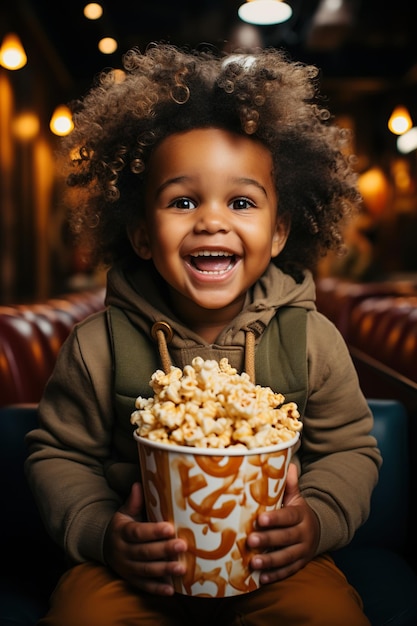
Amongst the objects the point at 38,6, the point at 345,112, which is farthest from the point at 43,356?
the point at 345,112

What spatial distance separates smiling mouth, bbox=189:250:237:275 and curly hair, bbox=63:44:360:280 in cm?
22

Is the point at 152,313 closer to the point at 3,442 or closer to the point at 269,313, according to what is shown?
the point at 269,313

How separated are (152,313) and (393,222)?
1041 centimetres

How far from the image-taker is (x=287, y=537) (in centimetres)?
106

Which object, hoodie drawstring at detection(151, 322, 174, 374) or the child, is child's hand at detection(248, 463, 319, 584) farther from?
hoodie drawstring at detection(151, 322, 174, 374)

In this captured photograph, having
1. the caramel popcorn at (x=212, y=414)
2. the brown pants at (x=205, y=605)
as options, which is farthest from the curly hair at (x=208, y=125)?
the brown pants at (x=205, y=605)

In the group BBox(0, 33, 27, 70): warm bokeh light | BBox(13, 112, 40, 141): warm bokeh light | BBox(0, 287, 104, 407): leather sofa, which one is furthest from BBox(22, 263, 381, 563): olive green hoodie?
BBox(13, 112, 40, 141): warm bokeh light

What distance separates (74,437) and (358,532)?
669mm

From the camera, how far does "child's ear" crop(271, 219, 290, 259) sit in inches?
59.5

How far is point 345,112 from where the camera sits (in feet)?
36.0

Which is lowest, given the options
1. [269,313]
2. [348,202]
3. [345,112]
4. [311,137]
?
[269,313]

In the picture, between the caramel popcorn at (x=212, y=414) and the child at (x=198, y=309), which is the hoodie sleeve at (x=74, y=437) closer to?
the child at (x=198, y=309)

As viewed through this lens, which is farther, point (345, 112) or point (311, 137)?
point (345, 112)

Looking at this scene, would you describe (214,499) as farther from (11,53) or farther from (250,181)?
(11,53)
